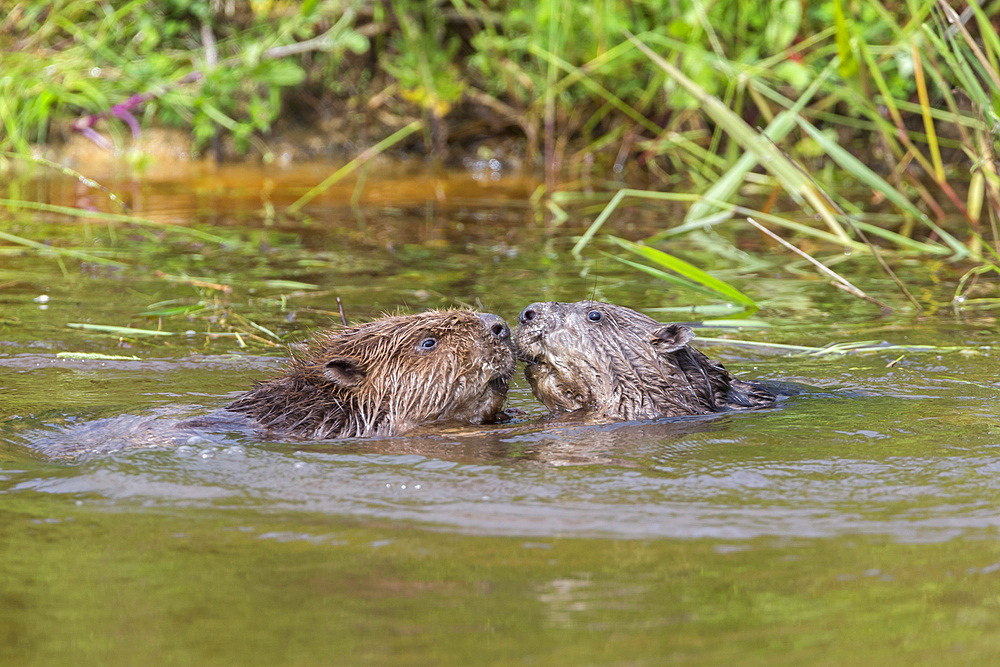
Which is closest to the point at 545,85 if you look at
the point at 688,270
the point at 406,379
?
the point at 688,270

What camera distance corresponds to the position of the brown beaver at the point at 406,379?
4801 mm

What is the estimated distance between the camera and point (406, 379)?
4895mm

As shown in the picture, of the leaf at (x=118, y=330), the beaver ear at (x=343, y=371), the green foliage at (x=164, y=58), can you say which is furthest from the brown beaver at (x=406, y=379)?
the green foliage at (x=164, y=58)

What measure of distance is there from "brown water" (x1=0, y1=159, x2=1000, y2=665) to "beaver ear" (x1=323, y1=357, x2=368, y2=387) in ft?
1.13

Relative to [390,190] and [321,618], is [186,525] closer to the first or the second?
[321,618]

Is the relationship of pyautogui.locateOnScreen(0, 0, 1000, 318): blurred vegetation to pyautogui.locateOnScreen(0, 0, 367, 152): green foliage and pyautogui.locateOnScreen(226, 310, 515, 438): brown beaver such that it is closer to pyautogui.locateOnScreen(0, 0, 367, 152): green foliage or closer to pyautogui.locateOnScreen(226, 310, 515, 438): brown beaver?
pyautogui.locateOnScreen(0, 0, 367, 152): green foliage

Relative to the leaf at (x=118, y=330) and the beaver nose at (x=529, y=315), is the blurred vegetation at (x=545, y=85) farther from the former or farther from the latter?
the beaver nose at (x=529, y=315)

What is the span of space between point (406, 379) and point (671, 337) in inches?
43.4

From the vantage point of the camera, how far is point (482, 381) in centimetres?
490

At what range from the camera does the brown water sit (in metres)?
2.81

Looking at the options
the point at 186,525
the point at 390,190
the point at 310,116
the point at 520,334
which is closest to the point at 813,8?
the point at 390,190

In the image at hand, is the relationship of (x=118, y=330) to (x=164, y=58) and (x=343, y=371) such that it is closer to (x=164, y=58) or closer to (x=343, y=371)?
(x=343, y=371)

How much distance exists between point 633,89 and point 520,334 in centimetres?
626

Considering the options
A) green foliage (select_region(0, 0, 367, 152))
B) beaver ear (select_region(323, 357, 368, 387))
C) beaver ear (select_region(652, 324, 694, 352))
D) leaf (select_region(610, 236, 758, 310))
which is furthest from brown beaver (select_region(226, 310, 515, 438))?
green foliage (select_region(0, 0, 367, 152))
